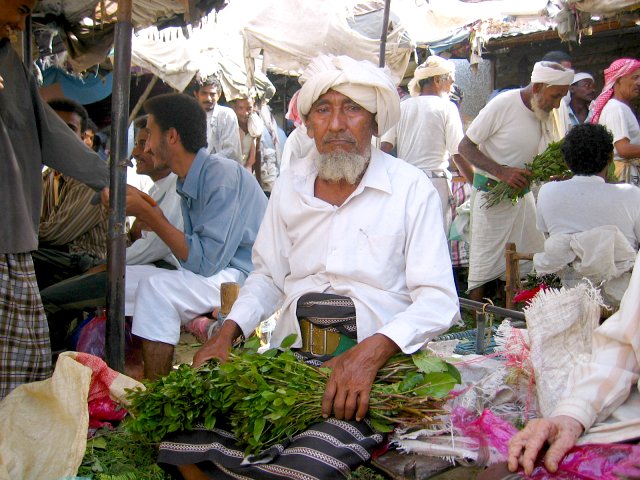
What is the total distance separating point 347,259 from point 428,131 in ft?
16.1

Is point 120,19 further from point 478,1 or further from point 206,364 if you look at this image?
point 478,1

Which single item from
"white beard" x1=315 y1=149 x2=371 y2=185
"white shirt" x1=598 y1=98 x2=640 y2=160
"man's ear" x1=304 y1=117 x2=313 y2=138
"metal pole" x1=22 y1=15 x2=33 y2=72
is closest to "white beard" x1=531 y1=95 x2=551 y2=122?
"white shirt" x1=598 y1=98 x2=640 y2=160

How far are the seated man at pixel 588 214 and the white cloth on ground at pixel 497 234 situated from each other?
1.30 meters

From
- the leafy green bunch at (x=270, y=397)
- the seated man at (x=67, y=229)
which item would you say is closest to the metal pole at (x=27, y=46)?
the seated man at (x=67, y=229)

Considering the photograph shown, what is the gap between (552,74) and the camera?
574 centimetres

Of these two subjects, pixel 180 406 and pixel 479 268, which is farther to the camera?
pixel 479 268

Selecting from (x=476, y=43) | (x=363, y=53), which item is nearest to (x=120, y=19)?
(x=363, y=53)

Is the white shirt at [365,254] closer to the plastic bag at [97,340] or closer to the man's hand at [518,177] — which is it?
the plastic bag at [97,340]

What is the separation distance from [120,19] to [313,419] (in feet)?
7.17

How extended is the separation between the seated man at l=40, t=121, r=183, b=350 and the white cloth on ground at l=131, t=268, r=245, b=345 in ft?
1.27

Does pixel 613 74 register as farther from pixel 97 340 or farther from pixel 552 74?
pixel 97 340

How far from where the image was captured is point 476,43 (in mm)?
10805

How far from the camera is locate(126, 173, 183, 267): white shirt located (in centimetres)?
436

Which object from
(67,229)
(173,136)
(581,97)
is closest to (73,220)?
(67,229)
